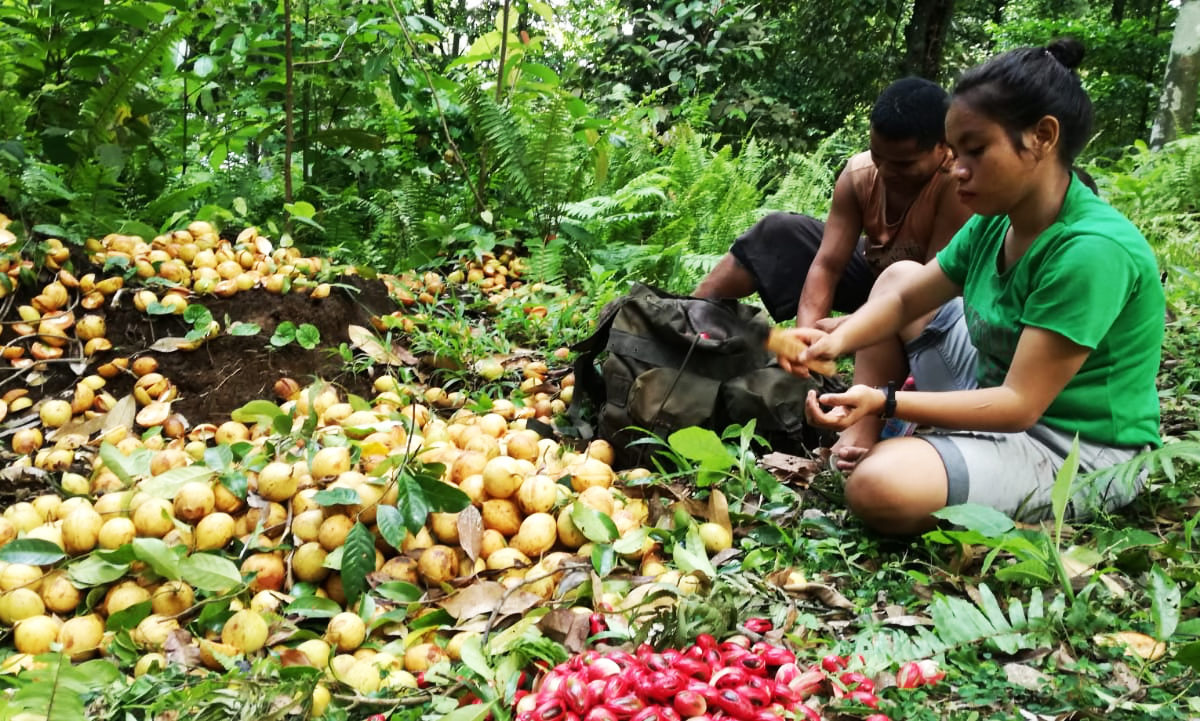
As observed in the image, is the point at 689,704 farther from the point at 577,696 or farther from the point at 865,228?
the point at 865,228

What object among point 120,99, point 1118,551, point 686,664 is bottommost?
point 686,664

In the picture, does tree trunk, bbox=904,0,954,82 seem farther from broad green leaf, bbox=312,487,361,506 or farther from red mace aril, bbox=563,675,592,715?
red mace aril, bbox=563,675,592,715

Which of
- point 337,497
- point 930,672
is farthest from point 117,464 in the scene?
point 930,672

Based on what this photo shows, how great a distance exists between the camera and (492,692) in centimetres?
165

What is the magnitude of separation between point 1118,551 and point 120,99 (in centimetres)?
429

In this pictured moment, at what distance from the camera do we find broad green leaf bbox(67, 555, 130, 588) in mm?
2043

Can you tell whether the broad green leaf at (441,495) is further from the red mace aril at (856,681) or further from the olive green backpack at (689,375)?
the red mace aril at (856,681)

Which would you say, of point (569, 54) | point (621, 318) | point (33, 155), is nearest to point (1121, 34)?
point (569, 54)

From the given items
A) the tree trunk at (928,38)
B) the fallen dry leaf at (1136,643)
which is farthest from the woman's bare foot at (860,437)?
the tree trunk at (928,38)

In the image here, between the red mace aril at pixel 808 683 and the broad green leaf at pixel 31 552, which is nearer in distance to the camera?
the red mace aril at pixel 808 683

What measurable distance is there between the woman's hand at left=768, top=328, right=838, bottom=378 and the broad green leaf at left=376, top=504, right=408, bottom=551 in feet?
4.33

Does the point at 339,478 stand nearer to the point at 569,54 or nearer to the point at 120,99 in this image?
the point at 120,99

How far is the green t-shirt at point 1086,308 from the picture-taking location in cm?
200

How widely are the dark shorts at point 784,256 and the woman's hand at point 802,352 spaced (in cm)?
92
